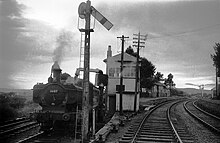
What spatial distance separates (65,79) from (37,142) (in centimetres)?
488

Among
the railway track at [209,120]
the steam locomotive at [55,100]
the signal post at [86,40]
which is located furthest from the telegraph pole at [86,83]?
the railway track at [209,120]

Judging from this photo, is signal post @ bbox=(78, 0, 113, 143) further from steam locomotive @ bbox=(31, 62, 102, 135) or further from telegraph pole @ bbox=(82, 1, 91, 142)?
steam locomotive @ bbox=(31, 62, 102, 135)

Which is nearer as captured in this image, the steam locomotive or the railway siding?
the steam locomotive

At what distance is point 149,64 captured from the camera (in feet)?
239

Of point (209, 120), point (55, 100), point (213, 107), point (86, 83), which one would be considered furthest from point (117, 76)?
point (86, 83)

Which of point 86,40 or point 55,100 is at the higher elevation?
point 86,40

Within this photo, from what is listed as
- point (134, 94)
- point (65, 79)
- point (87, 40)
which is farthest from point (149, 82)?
point (87, 40)

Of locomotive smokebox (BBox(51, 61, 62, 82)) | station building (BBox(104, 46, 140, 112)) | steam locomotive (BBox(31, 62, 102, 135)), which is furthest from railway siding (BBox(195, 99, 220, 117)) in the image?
locomotive smokebox (BBox(51, 61, 62, 82))

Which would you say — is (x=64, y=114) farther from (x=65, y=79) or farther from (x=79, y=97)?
(x=65, y=79)

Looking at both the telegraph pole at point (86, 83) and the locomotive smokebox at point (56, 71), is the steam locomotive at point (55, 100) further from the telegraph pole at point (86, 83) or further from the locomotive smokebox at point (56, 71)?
the telegraph pole at point (86, 83)

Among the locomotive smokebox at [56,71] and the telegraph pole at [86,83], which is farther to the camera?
the locomotive smokebox at [56,71]

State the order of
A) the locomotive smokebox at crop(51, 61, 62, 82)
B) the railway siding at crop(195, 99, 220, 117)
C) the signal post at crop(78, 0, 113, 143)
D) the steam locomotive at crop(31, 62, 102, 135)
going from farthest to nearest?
the railway siding at crop(195, 99, 220, 117), the locomotive smokebox at crop(51, 61, 62, 82), the steam locomotive at crop(31, 62, 102, 135), the signal post at crop(78, 0, 113, 143)

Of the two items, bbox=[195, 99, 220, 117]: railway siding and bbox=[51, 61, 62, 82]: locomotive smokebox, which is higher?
bbox=[51, 61, 62, 82]: locomotive smokebox

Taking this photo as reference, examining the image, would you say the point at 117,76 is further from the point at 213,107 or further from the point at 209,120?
the point at 209,120
